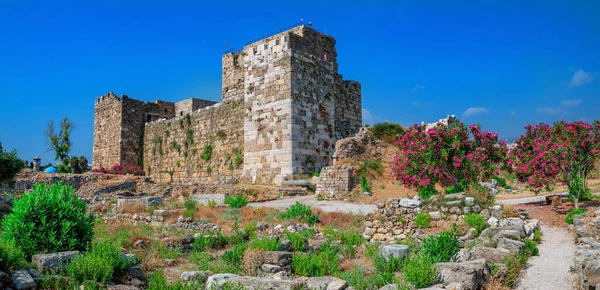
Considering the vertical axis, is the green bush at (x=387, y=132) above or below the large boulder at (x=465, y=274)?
above

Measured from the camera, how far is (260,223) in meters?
11.8

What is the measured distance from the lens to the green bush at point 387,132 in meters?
22.1

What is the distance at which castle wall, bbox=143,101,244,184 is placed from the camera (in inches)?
885

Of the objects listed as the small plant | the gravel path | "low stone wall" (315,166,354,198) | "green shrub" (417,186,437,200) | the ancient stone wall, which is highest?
the ancient stone wall

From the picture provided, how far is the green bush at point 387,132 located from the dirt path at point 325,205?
6.28 m

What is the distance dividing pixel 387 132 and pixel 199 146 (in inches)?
425

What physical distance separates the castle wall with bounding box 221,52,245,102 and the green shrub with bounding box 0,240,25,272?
2030cm

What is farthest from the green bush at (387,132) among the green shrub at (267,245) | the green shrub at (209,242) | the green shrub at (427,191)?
the green shrub at (267,245)

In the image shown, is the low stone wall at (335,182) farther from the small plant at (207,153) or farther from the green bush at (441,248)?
the green bush at (441,248)

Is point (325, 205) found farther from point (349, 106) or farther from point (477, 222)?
point (349, 106)

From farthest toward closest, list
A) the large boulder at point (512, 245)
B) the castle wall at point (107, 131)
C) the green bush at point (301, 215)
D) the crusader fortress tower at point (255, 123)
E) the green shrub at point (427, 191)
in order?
the castle wall at point (107, 131), the crusader fortress tower at point (255, 123), the green shrub at point (427, 191), the green bush at point (301, 215), the large boulder at point (512, 245)

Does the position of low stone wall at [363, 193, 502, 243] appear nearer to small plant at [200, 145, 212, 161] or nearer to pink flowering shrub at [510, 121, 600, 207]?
pink flowering shrub at [510, 121, 600, 207]

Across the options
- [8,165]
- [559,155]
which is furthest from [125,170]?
[559,155]

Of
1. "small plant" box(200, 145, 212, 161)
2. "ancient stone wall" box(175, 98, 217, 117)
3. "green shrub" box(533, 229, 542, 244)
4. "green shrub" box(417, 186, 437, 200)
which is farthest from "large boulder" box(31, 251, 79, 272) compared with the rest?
"ancient stone wall" box(175, 98, 217, 117)
